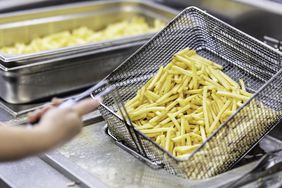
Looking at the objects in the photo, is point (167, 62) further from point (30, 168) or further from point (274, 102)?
point (30, 168)

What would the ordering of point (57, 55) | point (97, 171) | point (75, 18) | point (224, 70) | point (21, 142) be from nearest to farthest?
point (21, 142), point (97, 171), point (224, 70), point (57, 55), point (75, 18)

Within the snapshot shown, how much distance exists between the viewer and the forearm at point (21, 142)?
0.91 meters

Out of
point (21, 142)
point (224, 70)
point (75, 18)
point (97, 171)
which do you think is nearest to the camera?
point (21, 142)

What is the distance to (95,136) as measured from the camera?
56.1 inches

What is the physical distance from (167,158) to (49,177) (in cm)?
27

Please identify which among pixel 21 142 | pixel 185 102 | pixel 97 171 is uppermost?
pixel 21 142

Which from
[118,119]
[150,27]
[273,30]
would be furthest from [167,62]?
[150,27]

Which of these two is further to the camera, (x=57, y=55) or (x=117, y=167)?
(x=57, y=55)

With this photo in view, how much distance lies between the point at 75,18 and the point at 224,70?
2.53 feet

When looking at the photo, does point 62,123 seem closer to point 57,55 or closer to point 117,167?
point 117,167

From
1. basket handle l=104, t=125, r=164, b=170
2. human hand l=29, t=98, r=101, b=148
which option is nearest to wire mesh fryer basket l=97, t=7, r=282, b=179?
basket handle l=104, t=125, r=164, b=170

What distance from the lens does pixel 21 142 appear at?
91 cm

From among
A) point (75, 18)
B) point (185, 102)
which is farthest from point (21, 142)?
point (75, 18)

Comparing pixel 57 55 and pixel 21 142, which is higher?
pixel 21 142
